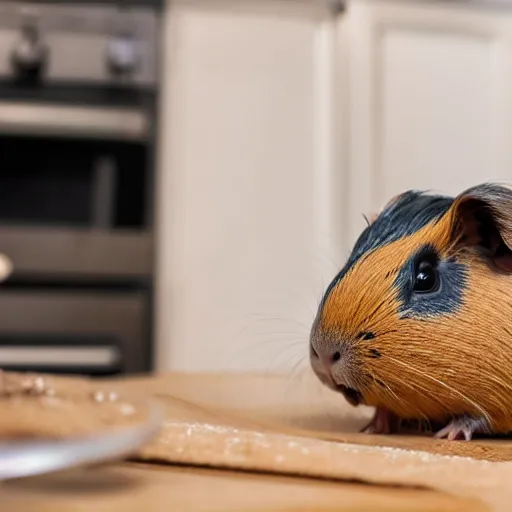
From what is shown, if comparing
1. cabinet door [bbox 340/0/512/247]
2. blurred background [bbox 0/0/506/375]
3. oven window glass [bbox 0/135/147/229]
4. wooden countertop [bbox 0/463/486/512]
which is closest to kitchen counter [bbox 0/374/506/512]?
wooden countertop [bbox 0/463/486/512]

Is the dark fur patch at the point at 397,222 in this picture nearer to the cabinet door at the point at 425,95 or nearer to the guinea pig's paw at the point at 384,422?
the guinea pig's paw at the point at 384,422

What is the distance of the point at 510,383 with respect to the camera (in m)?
0.46

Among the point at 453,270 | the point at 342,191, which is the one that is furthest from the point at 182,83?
the point at 453,270

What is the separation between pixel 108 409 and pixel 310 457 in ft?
0.25

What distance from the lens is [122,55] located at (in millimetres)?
1776

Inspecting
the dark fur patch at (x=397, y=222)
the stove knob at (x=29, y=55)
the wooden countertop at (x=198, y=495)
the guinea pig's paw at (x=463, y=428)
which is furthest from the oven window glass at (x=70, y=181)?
the wooden countertop at (x=198, y=495)

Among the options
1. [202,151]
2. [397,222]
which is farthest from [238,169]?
[397,222]

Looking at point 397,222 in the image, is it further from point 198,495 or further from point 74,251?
point 74,251

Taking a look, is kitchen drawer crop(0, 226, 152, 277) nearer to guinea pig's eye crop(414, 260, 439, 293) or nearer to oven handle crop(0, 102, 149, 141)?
oven handle crop(0, 102, 149, 141)

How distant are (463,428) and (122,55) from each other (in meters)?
1.50

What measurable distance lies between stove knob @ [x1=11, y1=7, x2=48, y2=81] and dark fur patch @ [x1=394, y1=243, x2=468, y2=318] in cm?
149

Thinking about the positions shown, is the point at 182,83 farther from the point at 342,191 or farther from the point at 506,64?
the point at 506,64

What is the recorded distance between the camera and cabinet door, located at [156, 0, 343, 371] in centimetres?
175

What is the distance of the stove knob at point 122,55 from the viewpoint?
5.84ft
